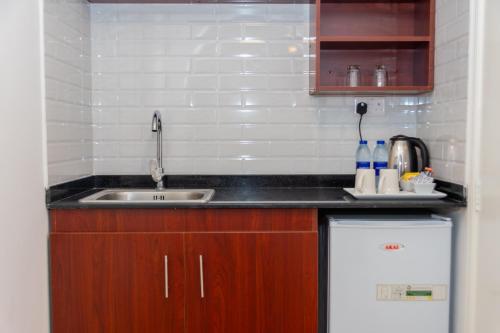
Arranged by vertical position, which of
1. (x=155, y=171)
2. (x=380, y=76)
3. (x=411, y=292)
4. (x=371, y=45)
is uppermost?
(x=371, y=45)

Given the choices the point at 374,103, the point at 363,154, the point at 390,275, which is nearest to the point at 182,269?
the point at 390,275

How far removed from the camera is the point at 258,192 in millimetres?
2270

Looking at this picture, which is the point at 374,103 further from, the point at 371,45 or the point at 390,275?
the point at 390,275

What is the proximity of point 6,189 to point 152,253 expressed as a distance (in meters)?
0.61

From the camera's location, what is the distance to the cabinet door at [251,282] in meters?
1.92

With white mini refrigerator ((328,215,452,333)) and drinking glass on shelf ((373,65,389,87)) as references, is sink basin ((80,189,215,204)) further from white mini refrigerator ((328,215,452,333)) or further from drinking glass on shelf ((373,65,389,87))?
drinking glass on shelf ((373,65,389,87))

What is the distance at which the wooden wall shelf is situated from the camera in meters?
2.27

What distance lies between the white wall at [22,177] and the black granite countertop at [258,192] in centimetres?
18

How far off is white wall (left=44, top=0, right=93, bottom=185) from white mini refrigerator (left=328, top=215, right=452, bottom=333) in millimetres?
1232

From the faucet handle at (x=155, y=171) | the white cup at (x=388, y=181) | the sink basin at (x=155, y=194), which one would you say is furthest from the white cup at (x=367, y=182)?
the faucet handle at (x=155, y=171)

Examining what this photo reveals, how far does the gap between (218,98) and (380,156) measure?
2.95 feet

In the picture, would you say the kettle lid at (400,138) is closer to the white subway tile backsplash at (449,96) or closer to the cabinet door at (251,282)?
the white subway tile backsplash at (449,96)

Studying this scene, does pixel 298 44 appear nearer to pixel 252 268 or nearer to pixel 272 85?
pixel 272 85

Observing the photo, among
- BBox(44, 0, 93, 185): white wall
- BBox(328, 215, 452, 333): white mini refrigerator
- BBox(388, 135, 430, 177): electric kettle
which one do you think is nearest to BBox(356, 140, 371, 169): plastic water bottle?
BBox(388, 135, 430, 177): electric kettle
